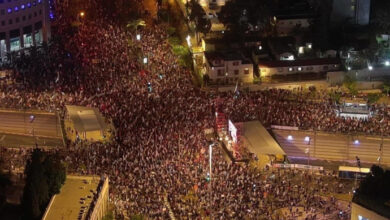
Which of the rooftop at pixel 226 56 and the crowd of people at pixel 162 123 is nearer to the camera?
the crowd of people at pixel 162 123

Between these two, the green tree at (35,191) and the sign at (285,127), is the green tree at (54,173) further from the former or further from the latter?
the sign at (285,127)

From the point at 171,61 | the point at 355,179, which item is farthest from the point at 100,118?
the point at 355,179

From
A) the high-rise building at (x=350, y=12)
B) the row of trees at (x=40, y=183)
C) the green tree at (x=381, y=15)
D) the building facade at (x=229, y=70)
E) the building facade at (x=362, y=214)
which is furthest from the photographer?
the high-rise building at (x=350, y=12)

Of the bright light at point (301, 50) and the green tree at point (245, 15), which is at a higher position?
the green tree at point (245, 15)

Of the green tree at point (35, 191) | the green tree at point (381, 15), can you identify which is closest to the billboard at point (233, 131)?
the green tree at point (35, 191)

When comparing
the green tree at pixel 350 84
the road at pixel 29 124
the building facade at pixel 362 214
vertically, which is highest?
the green tree at pixel 350 84

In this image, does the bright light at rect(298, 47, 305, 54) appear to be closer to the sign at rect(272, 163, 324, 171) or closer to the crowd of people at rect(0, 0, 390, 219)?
the crowd of people at rect(0, 0, 390, 219)
